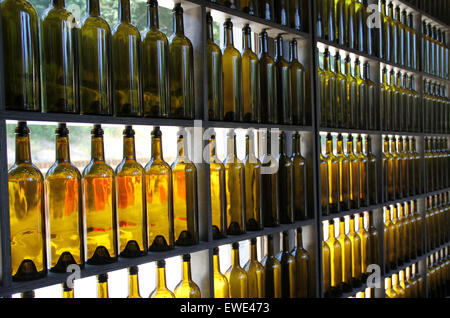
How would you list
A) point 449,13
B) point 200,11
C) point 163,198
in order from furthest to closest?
point 449,13
point 200,11
point 163,198

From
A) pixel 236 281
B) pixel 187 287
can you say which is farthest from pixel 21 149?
pixel 236 281

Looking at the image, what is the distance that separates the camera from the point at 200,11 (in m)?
1.35

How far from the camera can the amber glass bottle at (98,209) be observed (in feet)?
3.61

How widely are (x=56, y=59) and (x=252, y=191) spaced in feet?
2.75

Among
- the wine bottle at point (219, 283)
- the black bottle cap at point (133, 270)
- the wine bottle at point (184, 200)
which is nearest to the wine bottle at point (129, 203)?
the black bottle cap at point (133, 270)

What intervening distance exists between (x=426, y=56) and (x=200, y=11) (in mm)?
2186

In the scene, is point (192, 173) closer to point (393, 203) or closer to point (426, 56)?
point (393, 203)

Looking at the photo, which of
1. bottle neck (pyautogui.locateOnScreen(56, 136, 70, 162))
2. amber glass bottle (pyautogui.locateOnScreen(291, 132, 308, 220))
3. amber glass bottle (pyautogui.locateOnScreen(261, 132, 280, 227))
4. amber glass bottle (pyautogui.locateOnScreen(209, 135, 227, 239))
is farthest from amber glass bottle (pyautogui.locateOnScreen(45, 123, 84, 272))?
amber glass bottle (pyautogui.locateOnScreen(291, 132, 308, 220))

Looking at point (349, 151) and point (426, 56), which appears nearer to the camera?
point (349, 151)

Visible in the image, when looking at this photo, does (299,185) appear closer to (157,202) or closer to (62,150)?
(157,202)

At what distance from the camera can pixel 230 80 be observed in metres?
1.48

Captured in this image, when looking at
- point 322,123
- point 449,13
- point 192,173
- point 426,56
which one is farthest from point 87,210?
point 449,13
